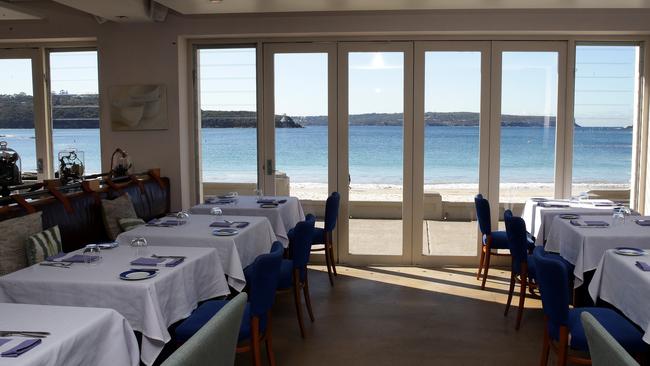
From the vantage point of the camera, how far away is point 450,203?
7.17 metres

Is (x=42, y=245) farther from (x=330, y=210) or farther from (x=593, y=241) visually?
(x=593, y=241)

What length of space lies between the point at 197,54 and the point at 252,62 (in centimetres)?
65

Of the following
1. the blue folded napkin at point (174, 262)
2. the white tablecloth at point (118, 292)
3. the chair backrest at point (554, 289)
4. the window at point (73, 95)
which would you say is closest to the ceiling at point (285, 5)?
the window at point (73, 95)

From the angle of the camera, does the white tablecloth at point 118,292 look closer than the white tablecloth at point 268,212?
Yes

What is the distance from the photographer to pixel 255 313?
3525mm

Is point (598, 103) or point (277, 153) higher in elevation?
point (598, 103)

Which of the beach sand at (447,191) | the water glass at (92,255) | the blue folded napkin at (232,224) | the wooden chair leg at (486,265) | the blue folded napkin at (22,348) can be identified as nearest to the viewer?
the blue folded napkin at (22,348)

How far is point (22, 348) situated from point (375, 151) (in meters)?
5.24

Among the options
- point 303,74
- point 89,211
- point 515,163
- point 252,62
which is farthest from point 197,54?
point 515,163

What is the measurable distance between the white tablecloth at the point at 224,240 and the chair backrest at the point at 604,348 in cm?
254

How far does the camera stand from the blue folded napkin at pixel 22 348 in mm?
2201

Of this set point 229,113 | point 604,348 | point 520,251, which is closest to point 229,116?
point 229,113

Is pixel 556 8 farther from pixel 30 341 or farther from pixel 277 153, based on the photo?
pixel 30 341

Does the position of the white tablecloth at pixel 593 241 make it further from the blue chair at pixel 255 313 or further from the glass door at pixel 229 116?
the glass door at pixel 229 116
